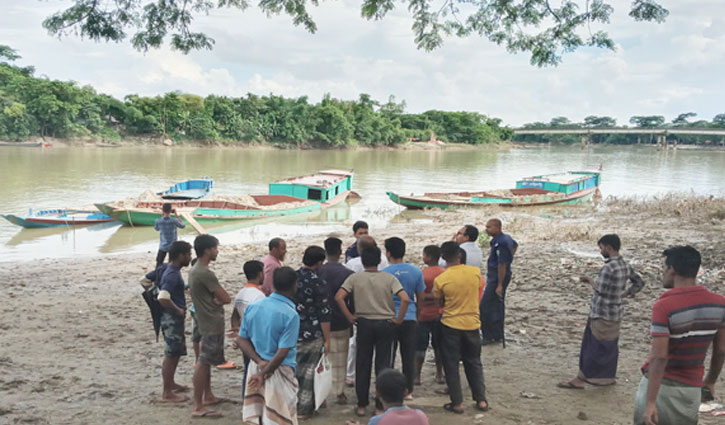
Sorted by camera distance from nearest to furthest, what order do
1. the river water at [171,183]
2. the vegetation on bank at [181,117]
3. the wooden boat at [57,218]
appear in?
1. the river water at [171,183]
2. the wooden boat at [57,218]
3. the vegetation on bank at [181,117]

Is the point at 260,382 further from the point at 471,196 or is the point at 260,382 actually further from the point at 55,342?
the point at 471,196

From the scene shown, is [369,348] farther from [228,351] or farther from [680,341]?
[228,351]

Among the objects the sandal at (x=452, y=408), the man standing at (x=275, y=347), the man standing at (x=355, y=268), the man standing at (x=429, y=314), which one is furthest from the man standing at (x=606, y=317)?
the man standing at (x=275, y=347)

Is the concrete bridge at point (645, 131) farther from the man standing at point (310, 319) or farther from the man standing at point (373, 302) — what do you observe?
the man standing at point (310, 319)

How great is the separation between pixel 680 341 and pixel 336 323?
2.66 m

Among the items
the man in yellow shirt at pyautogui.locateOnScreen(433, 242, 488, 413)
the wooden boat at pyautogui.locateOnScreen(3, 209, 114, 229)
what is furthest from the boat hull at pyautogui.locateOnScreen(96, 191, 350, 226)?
the man in yellow shirt at pyautogui.locateOnScreen(433, 242, 488, 413)

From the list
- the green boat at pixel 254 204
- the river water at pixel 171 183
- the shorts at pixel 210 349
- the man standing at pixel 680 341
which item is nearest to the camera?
the man standing at pixel 680 341

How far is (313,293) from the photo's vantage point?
173 inches

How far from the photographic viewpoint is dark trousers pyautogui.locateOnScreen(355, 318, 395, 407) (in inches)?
182

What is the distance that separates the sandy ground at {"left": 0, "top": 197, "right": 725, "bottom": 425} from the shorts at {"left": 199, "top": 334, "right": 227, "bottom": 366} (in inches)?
20.2

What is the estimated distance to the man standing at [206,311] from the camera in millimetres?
4559

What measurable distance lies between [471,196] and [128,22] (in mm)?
20569

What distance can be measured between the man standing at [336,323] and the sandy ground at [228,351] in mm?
274

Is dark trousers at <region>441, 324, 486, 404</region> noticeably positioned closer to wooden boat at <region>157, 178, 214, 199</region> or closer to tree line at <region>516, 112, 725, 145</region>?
wooden boat at <region>157, 178, 214, 199</region>
